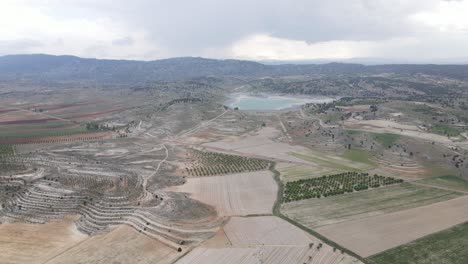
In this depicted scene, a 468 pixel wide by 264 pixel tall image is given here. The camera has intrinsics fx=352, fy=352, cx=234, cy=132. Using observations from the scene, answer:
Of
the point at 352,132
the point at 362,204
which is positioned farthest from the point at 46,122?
the point at 362,204

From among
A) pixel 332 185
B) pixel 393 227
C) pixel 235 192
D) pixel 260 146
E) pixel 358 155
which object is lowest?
pixel 393 227

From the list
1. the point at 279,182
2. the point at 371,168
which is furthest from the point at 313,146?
the point at 279,182

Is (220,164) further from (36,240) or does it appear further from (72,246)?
(36,240)

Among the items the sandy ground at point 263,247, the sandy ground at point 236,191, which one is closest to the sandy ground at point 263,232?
the sandy ground at point 263,247

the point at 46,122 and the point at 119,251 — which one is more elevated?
the point at 46,122

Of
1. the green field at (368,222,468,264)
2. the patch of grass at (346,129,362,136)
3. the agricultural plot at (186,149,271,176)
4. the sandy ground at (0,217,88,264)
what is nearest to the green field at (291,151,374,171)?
the agricultural plot at (186,149,271,176)

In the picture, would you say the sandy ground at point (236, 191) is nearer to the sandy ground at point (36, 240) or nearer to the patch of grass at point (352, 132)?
the sandy ground at point (36, 240)

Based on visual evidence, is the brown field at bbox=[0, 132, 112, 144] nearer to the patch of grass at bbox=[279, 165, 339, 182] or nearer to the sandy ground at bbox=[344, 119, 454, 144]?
the patch of grass at bbox=[279, 165, 339, 182]
